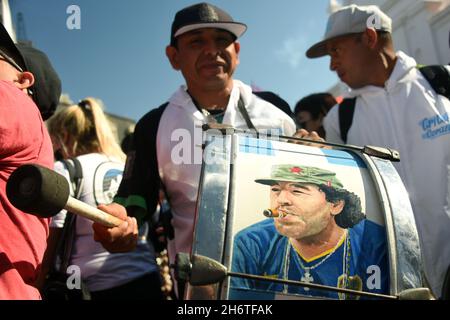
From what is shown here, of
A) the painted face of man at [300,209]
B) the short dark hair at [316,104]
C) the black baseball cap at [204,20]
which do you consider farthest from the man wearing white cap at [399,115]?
the short dark hair at [316,104]

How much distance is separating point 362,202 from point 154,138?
3.51 feet

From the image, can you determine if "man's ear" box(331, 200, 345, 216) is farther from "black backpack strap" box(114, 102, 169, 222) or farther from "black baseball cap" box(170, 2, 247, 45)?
"black baseball cap" box(170, 2, 247, 45)

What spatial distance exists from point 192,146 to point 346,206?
83cm

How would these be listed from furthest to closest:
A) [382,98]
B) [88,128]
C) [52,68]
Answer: [88,128] < [382,98] < [52,68]

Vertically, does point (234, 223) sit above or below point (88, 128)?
below

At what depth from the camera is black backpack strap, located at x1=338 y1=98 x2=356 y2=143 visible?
244cm

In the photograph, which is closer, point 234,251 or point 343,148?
point 234,251

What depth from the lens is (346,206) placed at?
126 cm

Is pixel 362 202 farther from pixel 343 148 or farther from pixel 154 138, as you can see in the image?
pixel 154 138

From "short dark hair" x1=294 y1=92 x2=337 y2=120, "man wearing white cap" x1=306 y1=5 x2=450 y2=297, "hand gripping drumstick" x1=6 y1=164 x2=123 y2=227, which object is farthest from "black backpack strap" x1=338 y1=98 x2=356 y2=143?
"hand gripping drumstick" x1=6 y1=164 x2=123 y2=227

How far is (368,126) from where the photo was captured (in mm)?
2355

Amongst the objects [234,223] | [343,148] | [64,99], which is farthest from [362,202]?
[64,99]
